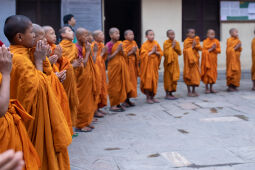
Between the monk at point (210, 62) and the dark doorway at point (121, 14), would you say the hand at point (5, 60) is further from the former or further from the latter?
the dark doorway at point (121, 14)

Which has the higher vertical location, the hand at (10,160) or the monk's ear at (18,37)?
the monk's ear at (18,37)

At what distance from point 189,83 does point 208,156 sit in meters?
4.71

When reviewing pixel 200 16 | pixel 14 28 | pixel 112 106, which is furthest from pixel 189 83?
pixel 14 28

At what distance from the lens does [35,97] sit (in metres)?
2.79

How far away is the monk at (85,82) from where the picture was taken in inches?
223

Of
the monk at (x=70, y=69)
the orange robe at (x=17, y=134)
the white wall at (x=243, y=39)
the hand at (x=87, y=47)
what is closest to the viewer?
the orange robe at (x=17, y=134)

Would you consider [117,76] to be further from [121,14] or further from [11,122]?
[121,14]

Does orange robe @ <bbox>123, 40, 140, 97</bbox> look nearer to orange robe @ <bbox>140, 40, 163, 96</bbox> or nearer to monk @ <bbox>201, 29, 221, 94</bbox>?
orange robe @ <bbox>140, 40, 163, 96</bbox>

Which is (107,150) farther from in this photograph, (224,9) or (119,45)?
(224,9)

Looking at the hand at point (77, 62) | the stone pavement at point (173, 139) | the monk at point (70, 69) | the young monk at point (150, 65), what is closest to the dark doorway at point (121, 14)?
the young monk at point (150, 65)

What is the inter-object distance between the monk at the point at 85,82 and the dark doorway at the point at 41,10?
5627 mm

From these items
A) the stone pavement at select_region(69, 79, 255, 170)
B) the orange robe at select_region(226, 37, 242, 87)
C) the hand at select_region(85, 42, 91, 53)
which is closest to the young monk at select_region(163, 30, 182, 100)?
the stone pavement at select_region(69, 79, 255, 170)

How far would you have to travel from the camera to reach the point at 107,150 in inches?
191

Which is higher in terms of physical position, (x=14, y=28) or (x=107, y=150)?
(x=14, y=28)
